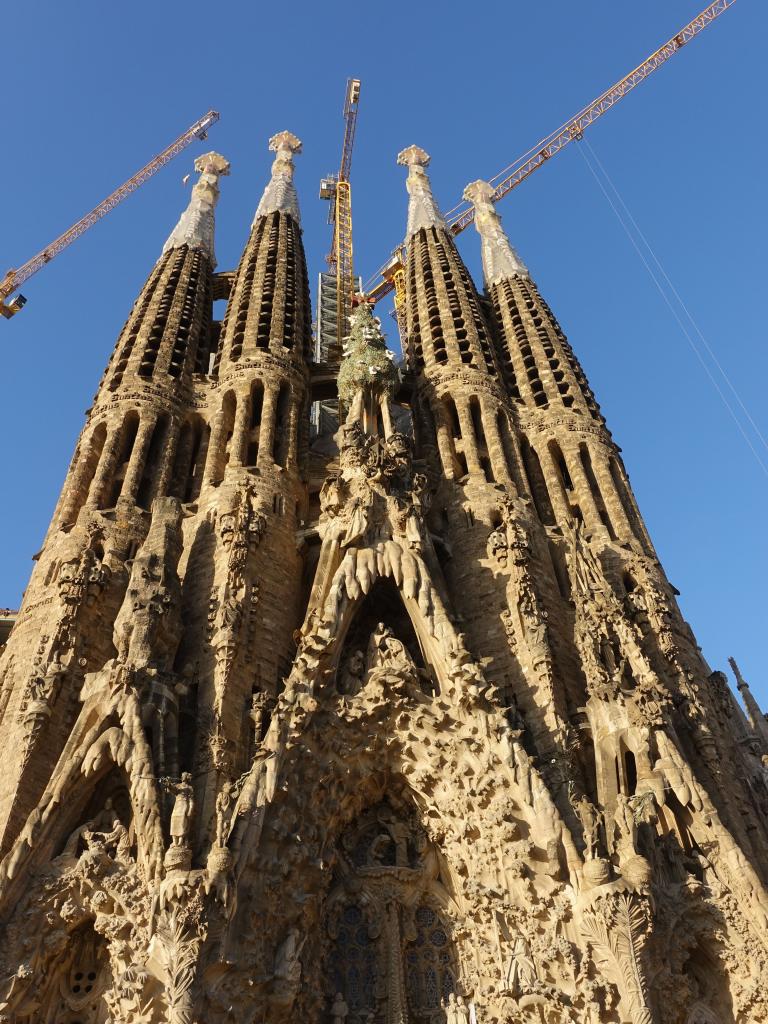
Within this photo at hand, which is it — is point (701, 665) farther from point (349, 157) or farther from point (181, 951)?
point (349, 157)

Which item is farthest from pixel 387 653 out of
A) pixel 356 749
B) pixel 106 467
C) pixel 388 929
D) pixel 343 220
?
pixel 343 220

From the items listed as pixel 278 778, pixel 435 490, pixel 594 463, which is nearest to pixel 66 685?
pixel 278 778

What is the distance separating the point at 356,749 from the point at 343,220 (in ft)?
113

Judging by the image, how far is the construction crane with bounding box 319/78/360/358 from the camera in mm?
36656

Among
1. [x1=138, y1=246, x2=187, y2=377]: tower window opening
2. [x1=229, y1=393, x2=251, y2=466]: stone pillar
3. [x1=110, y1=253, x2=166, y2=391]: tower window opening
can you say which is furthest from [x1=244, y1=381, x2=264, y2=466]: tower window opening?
[x1=110, y1=253, x2=166, y2=391]: tower window opening

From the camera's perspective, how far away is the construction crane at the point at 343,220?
36.7 metres

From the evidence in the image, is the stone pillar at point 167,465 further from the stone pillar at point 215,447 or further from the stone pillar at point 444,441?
the stone pillar at point 444,441

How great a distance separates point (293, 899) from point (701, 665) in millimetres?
9242

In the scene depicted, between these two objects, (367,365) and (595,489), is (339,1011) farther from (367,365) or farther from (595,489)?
(367,365)

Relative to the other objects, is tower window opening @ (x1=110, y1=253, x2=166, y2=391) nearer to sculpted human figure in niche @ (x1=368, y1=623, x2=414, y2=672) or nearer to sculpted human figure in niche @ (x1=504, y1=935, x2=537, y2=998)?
sculpted human figure in niche @ (x1=368, y1=623, x2=414, y2=672)

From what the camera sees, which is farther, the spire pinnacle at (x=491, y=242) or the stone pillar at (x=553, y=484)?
the spire pinnacle at (x=491, y=242)

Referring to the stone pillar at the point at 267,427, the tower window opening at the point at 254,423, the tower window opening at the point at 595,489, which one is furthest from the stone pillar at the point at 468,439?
the tower window opening at the point at 254,423

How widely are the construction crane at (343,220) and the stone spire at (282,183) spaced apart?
4.87 meters

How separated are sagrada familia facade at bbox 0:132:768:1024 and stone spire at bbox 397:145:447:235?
41.2ft
